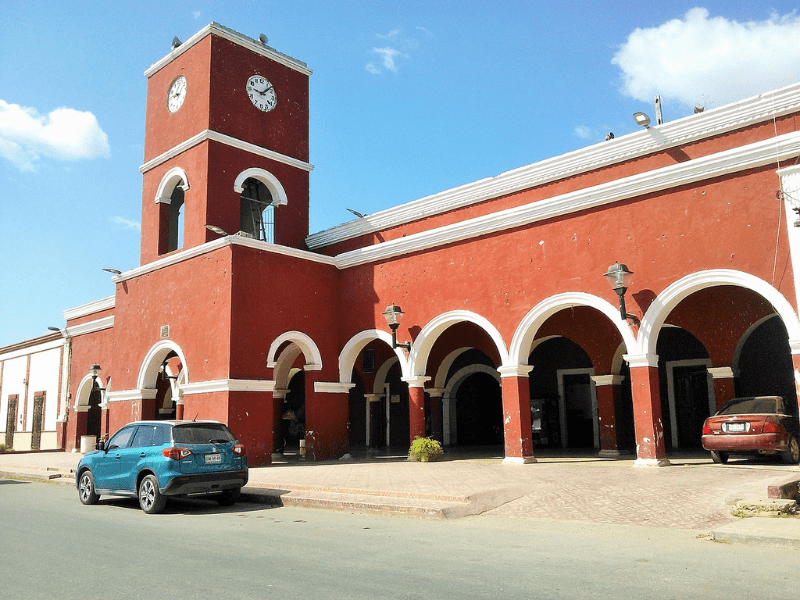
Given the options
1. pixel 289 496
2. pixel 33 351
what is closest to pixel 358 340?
pixel 289 496

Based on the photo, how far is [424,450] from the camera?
606 inches

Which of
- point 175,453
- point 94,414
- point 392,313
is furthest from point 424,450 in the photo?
point 94,414

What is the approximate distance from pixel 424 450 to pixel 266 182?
9613 millimetres

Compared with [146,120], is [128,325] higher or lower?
lower

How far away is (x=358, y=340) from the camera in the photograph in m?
18.0

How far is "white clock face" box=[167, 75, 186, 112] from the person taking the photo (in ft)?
65.4

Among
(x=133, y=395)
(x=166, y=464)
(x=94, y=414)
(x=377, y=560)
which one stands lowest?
(x=377, y=560)

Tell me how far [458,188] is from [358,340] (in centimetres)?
483

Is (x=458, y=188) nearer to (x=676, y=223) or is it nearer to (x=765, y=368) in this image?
(x=676, y=223)

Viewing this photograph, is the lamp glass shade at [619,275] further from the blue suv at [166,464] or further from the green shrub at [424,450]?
the blue suv at [166,464]

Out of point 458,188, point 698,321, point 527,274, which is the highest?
point 458,188

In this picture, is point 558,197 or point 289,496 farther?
point 558,197

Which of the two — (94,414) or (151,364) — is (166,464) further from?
(94,414)

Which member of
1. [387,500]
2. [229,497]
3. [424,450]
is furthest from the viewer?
[424,450]
